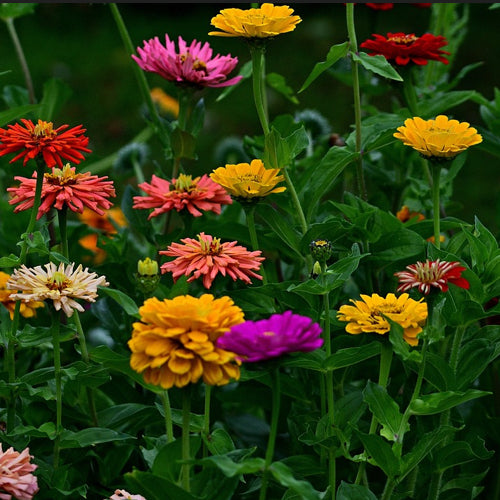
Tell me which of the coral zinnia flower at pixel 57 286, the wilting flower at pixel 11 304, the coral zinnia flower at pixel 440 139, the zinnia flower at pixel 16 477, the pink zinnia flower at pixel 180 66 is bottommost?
the wilting flower at pixel 11 304

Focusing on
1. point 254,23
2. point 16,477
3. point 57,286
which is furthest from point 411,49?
point 16,477

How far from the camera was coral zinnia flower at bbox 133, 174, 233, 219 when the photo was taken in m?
1.04

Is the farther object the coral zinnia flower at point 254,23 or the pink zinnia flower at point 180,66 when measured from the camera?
the pink zinnia flower at point 180,66

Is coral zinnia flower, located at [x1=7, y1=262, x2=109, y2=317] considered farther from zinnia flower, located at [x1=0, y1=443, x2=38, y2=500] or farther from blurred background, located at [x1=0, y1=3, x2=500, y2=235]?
blurred background, located at [x1=0, y1=3, x2=500, y2=235]

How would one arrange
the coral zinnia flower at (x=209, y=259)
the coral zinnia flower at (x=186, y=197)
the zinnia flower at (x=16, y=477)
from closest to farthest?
the zinnia flower at (x=16, y=477), the coral zinnia flower at (x=209, y=259), the coral zinnia flower at (x=186, y=197)

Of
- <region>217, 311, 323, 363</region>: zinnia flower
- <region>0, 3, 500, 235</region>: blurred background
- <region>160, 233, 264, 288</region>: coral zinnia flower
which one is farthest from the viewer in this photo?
<region>0, 3, 500, 235</region>: blurred background

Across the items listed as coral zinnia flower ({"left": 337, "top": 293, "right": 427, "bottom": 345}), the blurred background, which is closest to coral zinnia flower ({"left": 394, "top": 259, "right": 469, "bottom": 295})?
coral zinnia flower ({"left": 337, "top": 293, "right": 427, "bottom": 345})

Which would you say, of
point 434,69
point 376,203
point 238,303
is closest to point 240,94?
point 434,69

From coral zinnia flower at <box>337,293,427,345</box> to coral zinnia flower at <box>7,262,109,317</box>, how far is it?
0.23 metres

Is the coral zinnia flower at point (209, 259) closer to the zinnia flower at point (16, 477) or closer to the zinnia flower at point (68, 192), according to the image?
the zinnia flower at point (68, 192)

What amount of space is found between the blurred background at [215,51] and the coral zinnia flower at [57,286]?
187cm

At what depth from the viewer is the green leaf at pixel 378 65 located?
104 centimetres

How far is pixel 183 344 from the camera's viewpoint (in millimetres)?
692

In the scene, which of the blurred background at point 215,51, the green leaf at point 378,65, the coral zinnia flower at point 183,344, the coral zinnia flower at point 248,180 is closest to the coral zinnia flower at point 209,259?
the coral zinnia flower at point 248,180
